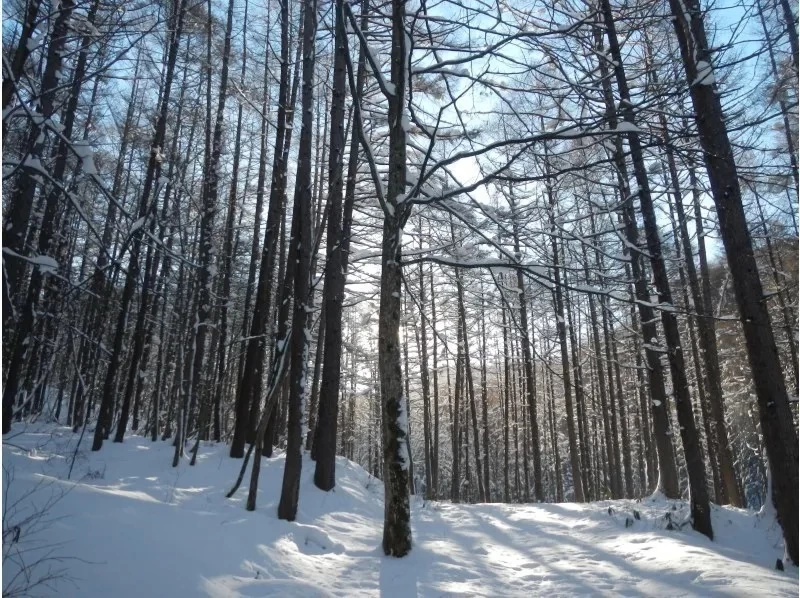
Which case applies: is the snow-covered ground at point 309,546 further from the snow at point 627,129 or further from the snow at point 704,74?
the snow at point 704,74

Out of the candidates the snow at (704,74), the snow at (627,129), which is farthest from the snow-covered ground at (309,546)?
the snow at (704,74)

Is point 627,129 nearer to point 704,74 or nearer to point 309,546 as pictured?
point 704,74

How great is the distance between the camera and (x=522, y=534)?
7980mm

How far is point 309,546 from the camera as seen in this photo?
5.95 meters

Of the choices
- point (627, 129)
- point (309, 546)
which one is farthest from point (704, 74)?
point (309, 546)

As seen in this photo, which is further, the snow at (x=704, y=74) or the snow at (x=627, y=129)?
the snow at (x=627, y=129)

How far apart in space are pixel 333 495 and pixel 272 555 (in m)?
4.24

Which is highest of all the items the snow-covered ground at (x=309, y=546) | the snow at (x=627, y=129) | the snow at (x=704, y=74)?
the snow at (x=704, y=74)

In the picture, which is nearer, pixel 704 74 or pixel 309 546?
pixel 704 74

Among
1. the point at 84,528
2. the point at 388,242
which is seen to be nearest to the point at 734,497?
the point at 388,242

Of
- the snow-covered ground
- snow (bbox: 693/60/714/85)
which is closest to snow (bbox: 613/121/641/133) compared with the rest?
snow (bbox: 693/60/714/85)

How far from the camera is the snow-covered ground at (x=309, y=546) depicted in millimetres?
3488

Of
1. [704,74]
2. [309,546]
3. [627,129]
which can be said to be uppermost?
[704,74]

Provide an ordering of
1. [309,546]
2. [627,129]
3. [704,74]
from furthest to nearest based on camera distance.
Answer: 1. [309,546]
2. [627,129]
3. [704,74]
